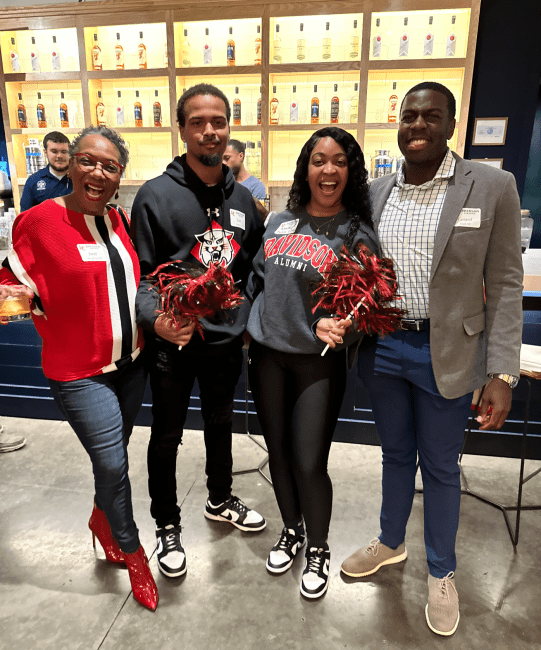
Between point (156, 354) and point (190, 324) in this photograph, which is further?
point (156, 354)

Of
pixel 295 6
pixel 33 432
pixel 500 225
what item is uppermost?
pixel 295 6

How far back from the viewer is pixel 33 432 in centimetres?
298

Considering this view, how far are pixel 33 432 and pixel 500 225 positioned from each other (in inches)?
118

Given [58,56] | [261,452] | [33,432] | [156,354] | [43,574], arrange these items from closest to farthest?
[156,354] → [43,574] → [261,452] → [33,432] → [58,56]

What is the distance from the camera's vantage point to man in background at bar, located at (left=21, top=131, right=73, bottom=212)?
12.2ft

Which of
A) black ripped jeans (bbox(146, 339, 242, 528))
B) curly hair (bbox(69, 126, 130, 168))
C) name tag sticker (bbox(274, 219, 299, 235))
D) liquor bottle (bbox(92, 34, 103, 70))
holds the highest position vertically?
liquor bottle (bbox(92, 34, 103, 70))

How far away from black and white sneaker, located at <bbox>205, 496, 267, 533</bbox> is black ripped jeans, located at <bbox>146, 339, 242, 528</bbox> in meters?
0.26

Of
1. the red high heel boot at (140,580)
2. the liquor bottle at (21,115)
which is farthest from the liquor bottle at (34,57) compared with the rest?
the red high heel boot at (140,580)

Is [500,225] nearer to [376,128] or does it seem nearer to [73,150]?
[73,150]

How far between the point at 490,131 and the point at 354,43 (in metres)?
1.59

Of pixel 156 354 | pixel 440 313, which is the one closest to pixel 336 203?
pixel 440 313

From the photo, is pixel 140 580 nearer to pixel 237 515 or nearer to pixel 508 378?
pixel 237 515

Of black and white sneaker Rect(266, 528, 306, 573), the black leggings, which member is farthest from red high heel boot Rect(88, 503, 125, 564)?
the black leggings

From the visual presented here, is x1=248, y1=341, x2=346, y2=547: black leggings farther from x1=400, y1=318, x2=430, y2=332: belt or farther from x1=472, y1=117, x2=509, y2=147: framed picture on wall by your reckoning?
x1=472, y1=117, x2=509, y2=147: framed picture on wall
